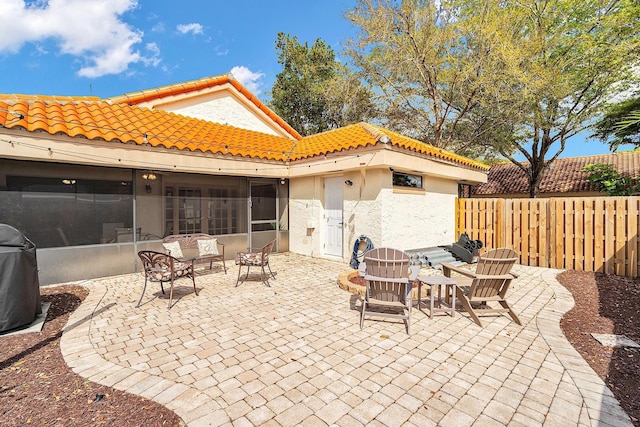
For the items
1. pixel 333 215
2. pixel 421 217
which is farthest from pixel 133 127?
pixel 421 217

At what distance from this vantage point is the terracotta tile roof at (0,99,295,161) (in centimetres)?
700

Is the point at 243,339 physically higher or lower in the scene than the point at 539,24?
lower

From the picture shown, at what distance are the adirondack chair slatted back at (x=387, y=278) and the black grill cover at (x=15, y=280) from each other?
5.43m

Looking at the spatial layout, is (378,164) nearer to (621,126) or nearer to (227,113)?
(227,113)

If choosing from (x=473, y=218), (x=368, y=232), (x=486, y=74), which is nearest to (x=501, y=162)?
(x=486, y=74)

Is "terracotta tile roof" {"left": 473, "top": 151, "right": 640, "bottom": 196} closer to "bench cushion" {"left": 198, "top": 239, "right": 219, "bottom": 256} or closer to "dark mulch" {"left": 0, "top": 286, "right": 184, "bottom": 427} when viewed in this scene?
"bench cushion" {"left": 198, "top": 239, "right": 219, "bottom": 256}

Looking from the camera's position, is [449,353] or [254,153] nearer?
[449,353]

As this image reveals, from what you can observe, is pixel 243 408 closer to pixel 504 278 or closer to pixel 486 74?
pixel 504 278

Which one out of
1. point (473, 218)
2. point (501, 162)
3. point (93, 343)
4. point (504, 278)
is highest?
point (501, 162)

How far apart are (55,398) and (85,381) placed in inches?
11.4

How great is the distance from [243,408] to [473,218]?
35.5 ft

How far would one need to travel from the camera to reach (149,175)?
8664mm

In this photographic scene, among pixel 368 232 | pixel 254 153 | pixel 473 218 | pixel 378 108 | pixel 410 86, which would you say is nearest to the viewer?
pixel 368 232

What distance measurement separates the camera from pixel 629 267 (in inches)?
311
